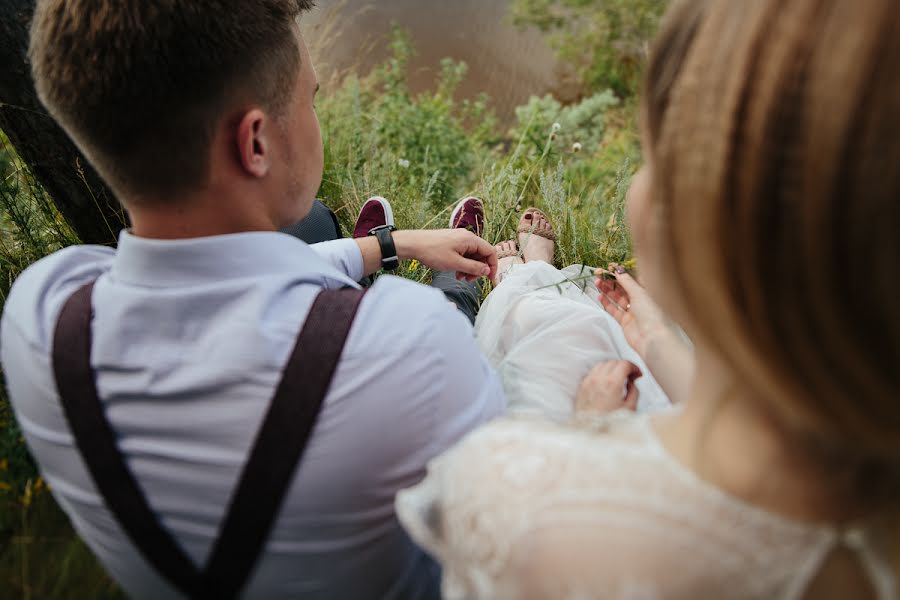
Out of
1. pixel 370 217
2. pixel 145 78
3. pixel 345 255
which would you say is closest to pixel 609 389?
pixel 345 255

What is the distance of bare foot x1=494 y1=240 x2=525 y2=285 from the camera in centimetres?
242

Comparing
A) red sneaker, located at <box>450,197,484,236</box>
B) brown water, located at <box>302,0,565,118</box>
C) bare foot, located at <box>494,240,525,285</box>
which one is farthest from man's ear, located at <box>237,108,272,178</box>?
A: brown water, located at <box>302,0,565,118</box>

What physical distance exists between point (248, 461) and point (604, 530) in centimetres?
53

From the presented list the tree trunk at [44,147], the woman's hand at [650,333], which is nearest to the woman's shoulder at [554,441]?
the woman's hand at [650,333]

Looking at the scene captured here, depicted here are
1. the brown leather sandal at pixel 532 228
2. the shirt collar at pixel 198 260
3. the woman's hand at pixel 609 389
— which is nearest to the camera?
the shirt collar at pixel 198 260

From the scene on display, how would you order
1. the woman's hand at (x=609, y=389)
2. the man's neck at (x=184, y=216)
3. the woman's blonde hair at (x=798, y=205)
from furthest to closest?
1. the woman's hand at (x=609, y=389)
2. the man's neck at (x=184, y=216)
3. the woman's blonde hair at (x=798, y=205)

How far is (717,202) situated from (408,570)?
0.94 m

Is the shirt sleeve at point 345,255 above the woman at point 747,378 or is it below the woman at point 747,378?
below

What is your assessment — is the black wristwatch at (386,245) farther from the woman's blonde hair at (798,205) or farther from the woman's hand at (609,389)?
the woman's blonde hair at (798,205)

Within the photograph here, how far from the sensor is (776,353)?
0.60m

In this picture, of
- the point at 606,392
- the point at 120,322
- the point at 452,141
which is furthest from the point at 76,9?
the point at 452,141

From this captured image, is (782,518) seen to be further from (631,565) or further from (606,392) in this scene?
(606,392)

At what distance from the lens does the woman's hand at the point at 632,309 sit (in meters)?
1.68

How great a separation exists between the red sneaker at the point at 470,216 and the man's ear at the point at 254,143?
162cm
